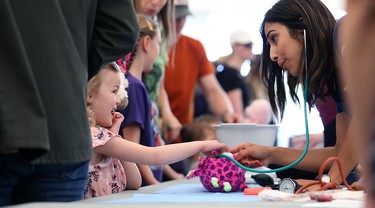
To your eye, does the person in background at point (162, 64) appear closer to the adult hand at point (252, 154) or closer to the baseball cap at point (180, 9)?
the baseball cap at point (180, 9)

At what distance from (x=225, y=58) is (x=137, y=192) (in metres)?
4.19

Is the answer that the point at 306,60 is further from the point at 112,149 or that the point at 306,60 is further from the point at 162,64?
the point at 162,64

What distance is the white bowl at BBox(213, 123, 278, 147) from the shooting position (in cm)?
321

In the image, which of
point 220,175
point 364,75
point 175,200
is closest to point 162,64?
point 220,175

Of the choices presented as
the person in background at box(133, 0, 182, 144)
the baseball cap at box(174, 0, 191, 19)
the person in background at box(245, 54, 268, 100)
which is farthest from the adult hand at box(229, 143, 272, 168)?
the person in background at box(245, 54, 268, 100)

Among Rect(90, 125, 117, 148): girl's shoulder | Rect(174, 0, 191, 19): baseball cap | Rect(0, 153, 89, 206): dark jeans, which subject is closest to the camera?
Rect(0, 153, 89, 206): dark jeans

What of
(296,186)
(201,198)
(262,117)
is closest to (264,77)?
(296,186)

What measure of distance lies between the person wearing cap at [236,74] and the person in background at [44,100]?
14.2ft

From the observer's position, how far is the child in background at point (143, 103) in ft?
10.7

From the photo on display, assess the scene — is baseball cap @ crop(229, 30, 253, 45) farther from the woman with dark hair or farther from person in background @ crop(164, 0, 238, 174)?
the woman with dark hair

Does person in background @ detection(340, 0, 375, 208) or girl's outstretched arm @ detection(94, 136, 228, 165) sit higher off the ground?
person in background @ detection(340, 0, 375, 208)

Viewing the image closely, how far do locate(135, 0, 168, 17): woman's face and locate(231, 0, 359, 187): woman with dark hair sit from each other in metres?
1.00

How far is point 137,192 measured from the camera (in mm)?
2543

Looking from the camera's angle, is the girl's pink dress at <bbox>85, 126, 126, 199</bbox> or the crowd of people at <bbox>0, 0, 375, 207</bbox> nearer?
the crowd of people at <bbox>0, 0, 375, 207</bbox>
